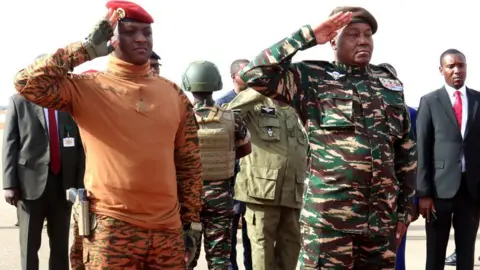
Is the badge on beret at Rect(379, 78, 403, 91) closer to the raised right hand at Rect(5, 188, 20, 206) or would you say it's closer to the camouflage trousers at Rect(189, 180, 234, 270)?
the camouflage trousers at Rect(189, 180, 234, 270)

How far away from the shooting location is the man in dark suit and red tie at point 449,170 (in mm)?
7441

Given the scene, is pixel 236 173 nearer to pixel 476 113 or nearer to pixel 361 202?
pixel 476 113

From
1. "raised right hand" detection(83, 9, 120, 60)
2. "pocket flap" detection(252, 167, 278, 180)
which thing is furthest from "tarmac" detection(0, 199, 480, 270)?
"raised right hand" detection(83, 9, 120, 60)

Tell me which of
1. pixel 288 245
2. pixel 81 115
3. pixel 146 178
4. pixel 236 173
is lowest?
pixel 288 245

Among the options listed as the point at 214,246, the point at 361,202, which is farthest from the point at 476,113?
the point at 361,202

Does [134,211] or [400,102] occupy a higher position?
[400,102]

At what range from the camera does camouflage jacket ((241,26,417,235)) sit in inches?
185

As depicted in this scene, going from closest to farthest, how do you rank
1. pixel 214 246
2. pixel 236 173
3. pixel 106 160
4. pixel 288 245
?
pixel 106 160
pixel 214 246
pixel 288 245
pixel 236 173

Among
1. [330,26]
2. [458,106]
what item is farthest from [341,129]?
[458,106]

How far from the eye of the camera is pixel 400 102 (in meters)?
4.95

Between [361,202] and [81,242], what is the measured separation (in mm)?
1565

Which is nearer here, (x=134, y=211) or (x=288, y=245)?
(x=134, y=211)

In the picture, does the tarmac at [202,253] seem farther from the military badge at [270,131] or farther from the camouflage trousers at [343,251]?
the camouflage trousers at [343,251]

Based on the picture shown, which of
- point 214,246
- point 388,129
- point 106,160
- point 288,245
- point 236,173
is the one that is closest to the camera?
point 106,160
